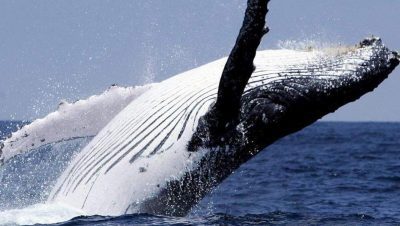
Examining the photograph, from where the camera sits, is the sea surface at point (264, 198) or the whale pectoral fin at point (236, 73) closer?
the whale pectoral fin at point (236, 73)

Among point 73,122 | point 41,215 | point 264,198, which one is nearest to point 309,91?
point 73,122

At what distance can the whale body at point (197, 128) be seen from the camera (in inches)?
308

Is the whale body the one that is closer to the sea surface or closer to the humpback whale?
the humpback whale

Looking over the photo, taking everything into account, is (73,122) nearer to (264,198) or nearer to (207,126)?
(207,126)

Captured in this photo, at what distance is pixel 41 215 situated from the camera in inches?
326

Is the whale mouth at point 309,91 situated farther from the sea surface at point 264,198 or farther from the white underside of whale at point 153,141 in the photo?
the sea surface at point 264,198

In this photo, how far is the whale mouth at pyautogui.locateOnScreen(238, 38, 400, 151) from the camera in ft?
25.7

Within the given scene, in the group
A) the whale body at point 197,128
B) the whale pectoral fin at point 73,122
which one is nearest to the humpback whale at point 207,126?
the whale body at point 197,128

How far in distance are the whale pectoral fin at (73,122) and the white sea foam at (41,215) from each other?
608mm

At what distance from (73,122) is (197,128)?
1.88 metres

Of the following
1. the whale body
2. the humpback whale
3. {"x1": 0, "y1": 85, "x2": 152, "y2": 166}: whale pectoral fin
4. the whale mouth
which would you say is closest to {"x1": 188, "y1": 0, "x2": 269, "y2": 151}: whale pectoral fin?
the humpback whale

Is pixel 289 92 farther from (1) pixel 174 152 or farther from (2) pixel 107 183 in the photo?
(2) pixel 107 183

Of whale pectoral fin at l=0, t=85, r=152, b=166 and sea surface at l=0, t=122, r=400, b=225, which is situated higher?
whale pectoral fin at l=0, t=85, r=152, b=166

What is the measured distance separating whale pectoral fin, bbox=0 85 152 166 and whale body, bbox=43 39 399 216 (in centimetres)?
57
